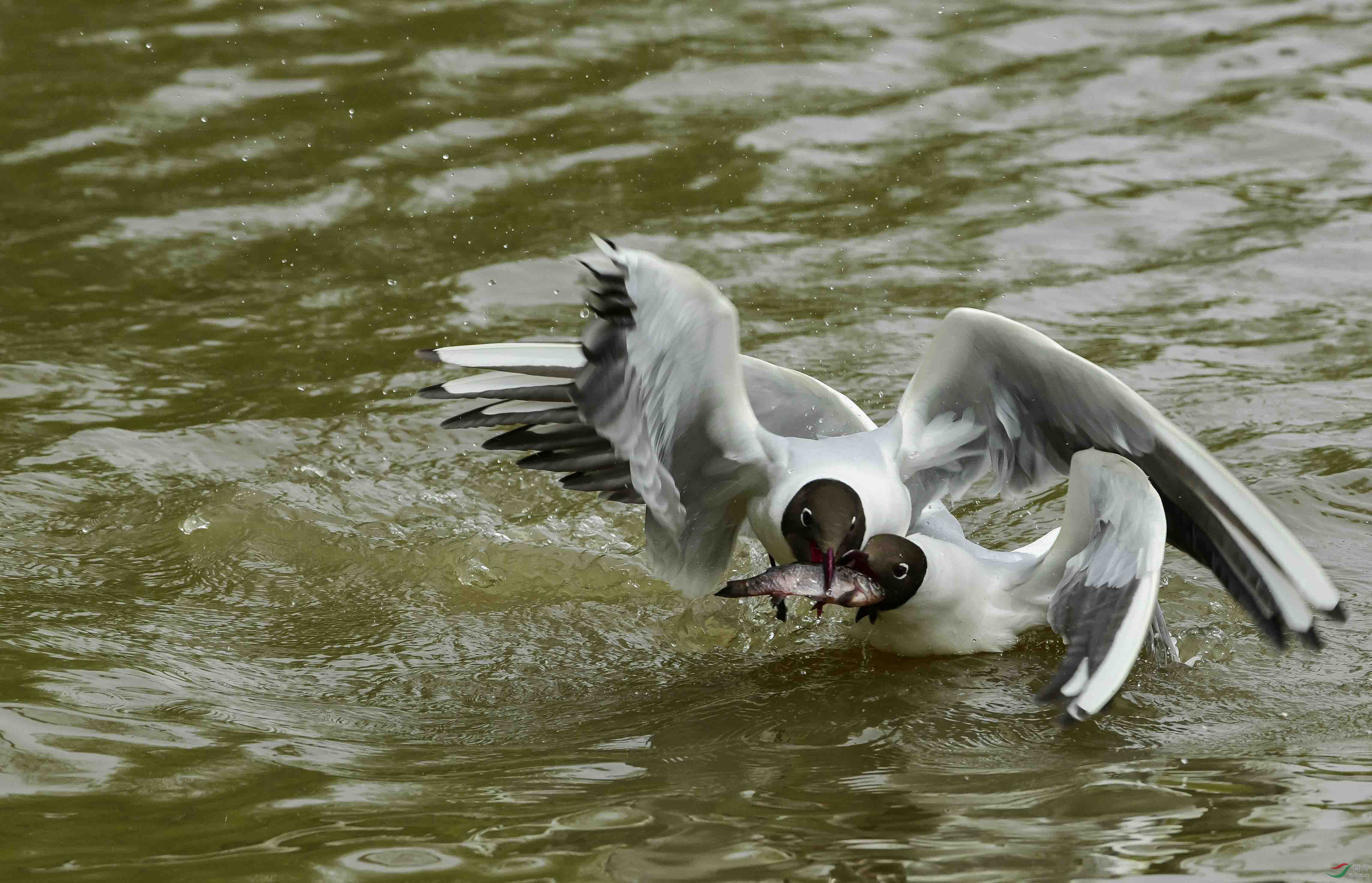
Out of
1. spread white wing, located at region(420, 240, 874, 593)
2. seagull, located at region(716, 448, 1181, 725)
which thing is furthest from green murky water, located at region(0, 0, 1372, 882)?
spread white wing, located at region(420, 240, 874, 593)

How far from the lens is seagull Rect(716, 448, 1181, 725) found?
13.2ft

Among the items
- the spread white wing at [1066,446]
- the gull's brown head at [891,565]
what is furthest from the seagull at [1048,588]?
the spread white wing at [1066,446]

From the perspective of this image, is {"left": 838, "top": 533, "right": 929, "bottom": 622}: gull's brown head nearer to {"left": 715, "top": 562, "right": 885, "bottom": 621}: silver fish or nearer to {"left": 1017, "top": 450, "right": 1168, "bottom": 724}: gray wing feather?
{"left": 715, "top": 562, "right": 885, "bottom": 621}: silver fish

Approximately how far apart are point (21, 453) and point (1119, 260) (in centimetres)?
491

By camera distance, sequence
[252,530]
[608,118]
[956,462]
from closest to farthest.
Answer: [956,462]
[252,530]
[608,118]

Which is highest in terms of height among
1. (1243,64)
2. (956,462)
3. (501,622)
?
(1243,64)

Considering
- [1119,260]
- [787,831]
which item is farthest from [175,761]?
[1119,260]

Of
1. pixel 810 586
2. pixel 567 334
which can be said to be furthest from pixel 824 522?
pixel 567 334

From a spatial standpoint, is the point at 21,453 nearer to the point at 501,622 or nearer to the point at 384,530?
the point at 384,530

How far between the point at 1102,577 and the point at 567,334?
360 cm

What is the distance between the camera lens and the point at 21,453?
6328 millimetres

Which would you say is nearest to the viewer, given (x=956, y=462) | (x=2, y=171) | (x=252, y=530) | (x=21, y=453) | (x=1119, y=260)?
(x=956, y=462)

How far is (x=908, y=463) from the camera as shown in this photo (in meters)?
4.95

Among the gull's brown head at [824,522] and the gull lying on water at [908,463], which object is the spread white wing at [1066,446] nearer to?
the gull lying on water at [908,463]
